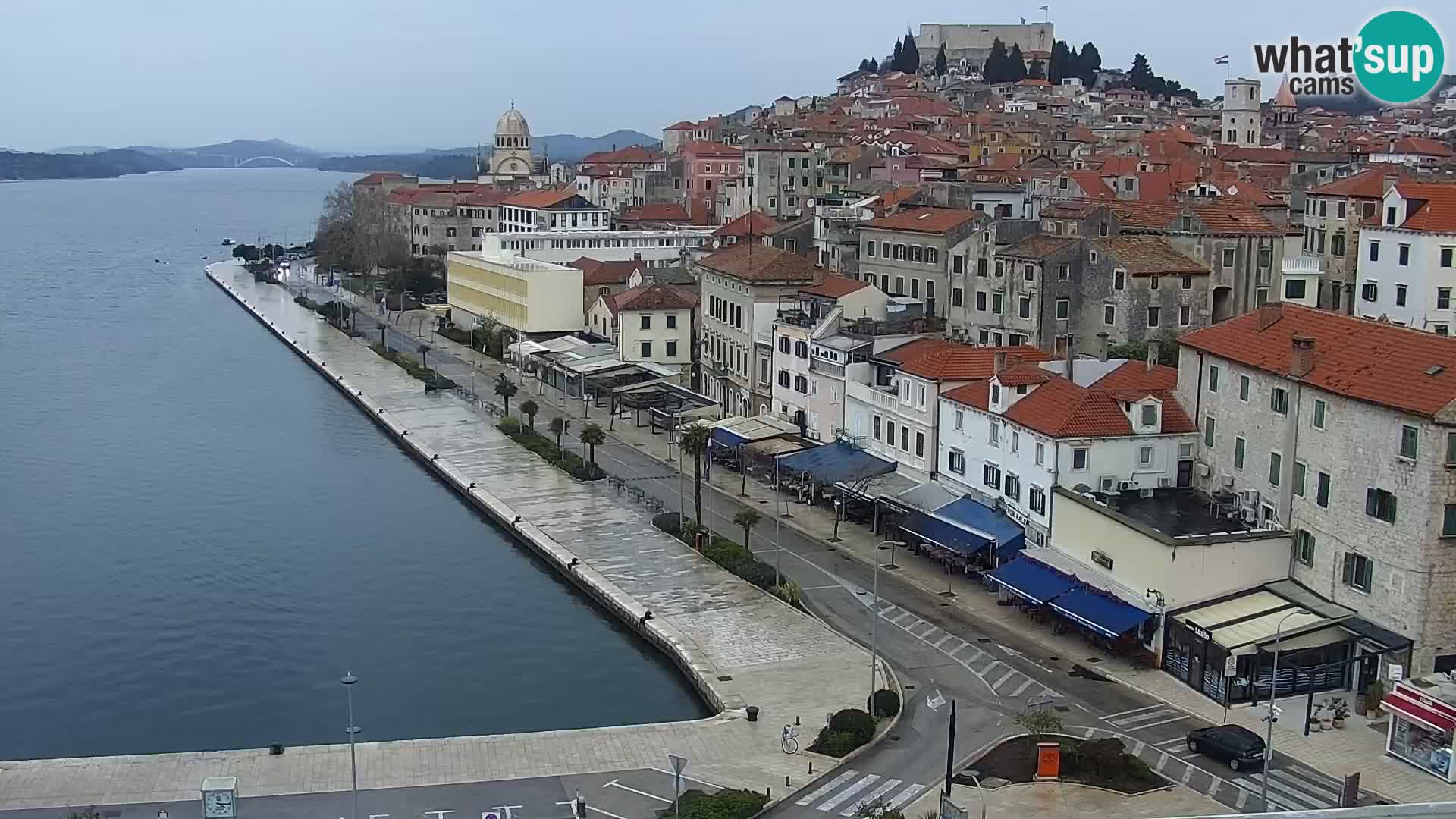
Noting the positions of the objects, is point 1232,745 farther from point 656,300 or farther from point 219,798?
point 656,300

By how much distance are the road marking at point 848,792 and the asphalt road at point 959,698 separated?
3cm

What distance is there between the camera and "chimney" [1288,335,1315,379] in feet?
121

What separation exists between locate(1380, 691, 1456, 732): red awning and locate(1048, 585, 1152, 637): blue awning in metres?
6.49

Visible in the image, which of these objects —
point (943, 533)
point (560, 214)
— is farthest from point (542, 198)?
point (943, 533)

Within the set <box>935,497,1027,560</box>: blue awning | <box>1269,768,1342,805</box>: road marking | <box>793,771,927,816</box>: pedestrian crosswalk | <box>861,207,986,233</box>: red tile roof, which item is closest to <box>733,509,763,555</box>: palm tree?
<box>935,497,1027,560</box>: blue awning

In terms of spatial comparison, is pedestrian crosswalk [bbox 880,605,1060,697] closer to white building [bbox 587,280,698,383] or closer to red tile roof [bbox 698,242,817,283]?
red tile roof [bbox 698,242,817,283]

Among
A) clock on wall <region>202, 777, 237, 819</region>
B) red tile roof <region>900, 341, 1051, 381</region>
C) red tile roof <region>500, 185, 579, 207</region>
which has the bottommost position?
clock on wall <region>202, 777, 237, 819</region>

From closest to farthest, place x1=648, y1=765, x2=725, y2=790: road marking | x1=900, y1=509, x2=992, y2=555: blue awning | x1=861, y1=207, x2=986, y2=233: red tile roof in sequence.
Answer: x1=648, y1=765, x2=725, y2=790: road marking
x1=900, y1=509, x2=992, y2=555: blue awning
x1=861, y1=207, x2=986, y2=233: red tile roof

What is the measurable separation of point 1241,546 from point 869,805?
515 inches

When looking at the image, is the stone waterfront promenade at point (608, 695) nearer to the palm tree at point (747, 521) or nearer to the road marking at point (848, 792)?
the road marking at point (848, 792)

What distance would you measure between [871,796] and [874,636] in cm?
454

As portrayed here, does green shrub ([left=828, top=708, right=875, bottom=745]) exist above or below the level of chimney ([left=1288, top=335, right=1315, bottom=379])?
below

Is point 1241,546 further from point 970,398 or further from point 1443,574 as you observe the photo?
point 970,398

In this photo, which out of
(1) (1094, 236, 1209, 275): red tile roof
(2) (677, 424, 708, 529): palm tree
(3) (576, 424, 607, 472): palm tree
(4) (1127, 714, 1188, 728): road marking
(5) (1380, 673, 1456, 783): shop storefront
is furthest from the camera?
(3) (576, 424, 607, 472): palm tree
